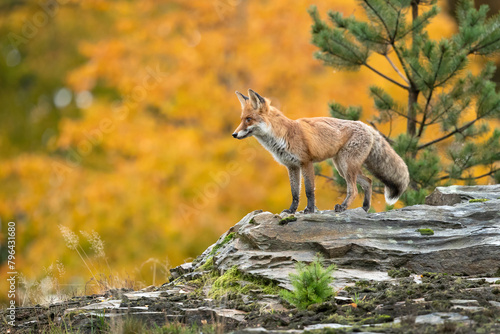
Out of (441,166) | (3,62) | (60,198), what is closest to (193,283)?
(441,166)

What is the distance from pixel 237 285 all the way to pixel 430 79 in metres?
5.18

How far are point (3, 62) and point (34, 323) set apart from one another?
44.0 feet

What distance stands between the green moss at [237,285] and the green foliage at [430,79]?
371cm

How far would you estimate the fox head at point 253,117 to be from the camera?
7.24m

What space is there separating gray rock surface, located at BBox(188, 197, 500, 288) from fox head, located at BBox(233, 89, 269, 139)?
44.5 inches

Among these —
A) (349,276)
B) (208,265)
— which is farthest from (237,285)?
(349,276)

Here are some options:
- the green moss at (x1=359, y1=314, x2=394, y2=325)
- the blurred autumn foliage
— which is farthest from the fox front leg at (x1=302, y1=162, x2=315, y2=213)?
the blurred autumn foliage

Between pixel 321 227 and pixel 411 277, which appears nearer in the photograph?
pixel 411 277

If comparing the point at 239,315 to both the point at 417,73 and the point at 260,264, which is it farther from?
the point at 417,73

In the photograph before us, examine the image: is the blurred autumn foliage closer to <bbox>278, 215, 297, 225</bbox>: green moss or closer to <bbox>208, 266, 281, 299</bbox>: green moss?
<bbox>278, 215, 297, 225</bbox>: green moss

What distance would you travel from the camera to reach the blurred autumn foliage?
511 inches

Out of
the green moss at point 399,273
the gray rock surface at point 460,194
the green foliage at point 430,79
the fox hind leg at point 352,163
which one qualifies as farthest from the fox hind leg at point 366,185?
the green moss at point 399,273

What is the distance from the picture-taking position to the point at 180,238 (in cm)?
1305

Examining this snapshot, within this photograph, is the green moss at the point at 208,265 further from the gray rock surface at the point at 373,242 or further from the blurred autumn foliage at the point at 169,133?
the blurred autumn foliage at the point at 169,133
